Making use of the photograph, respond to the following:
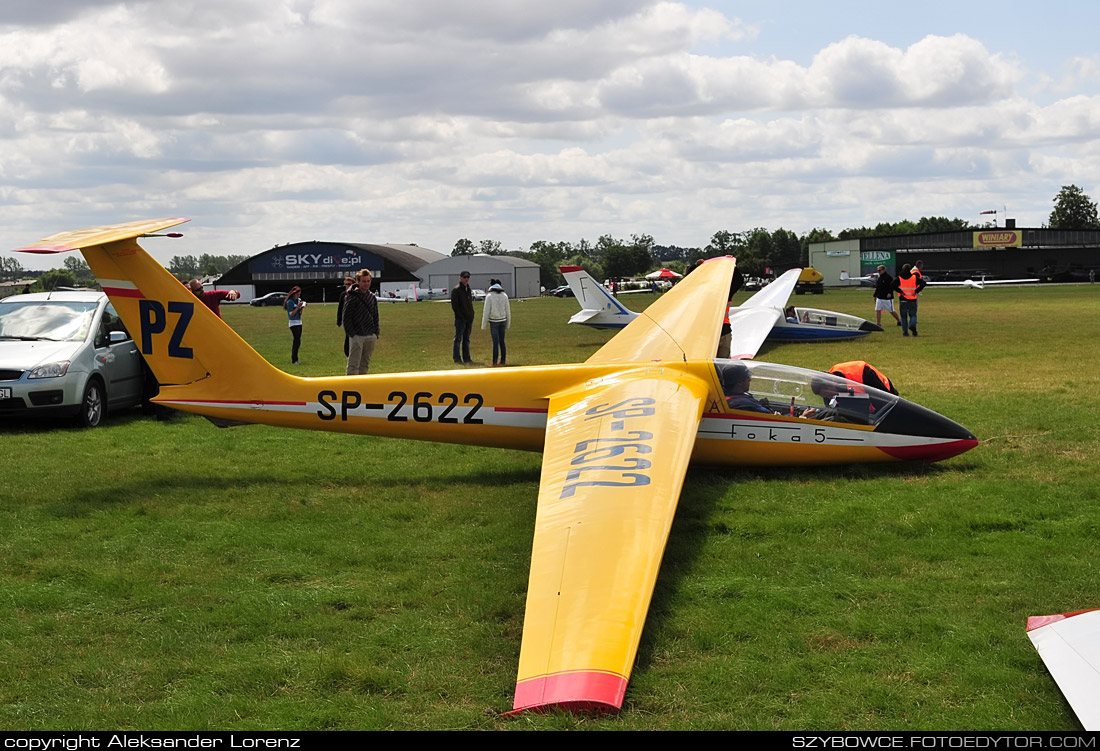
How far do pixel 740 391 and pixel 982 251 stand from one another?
103 metres

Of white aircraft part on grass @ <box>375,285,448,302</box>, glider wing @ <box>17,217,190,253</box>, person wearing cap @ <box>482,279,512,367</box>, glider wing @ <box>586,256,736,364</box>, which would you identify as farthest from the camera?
white aircraft part on grass @ <box>375,285,448,302</box>

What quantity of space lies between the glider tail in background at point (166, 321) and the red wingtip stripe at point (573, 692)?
640 centimetres

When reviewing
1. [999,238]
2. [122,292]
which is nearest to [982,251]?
[999,238]

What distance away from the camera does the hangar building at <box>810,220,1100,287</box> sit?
9138 centimetres

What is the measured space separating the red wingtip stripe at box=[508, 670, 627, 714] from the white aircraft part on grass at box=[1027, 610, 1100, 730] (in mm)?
2028

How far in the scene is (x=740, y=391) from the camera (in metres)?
9.38

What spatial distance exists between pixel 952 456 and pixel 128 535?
7.88m

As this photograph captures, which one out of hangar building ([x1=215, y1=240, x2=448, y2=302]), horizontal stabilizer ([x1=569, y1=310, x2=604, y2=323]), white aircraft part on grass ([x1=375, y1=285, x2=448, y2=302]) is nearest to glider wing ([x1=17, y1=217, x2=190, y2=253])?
horizontal stabilizer ([x1=569, y1=310, x2=604, y2=323])

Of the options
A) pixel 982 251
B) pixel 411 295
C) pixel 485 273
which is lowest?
pixel 411 295

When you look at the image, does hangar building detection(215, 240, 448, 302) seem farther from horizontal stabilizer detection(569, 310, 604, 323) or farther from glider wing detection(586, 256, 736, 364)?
glider wing detection(586, 256, 736, 364)

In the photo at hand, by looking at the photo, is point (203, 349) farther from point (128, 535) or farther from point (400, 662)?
point (400, 662)

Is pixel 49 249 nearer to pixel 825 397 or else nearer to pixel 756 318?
pixel 825 397

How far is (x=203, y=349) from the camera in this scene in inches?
383
